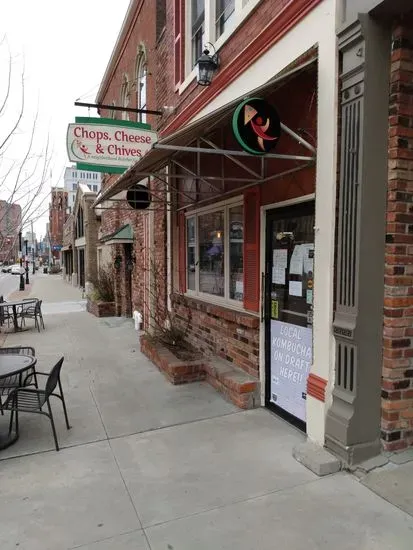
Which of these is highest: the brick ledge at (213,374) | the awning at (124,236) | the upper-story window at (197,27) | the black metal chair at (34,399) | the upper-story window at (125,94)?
the upper-story window at (125,94)

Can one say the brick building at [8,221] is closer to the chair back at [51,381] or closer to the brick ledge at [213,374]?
the brick ledge at [213,374]

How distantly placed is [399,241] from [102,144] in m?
5.04

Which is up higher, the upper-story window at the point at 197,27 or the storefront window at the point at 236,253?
the upper-story window at the point at 197,27

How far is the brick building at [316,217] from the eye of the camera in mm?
3160

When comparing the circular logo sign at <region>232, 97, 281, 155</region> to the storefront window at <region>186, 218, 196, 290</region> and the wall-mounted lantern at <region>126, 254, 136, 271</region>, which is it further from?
the wall-mounted lantern at <region>126, 254, 136, 271</region>

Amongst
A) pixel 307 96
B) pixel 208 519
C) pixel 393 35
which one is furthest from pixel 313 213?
pixel 208 519

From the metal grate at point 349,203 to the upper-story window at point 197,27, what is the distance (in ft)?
14.4

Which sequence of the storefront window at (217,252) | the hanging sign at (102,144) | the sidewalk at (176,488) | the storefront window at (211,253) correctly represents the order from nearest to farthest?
1. the sidewalk at (176,488)
2. the storefront window at (217,252)
3. the storefront window at (211,253)
4. the hanging sign at (102,144)

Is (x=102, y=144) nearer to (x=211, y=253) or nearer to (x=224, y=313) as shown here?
(x=211, y=253)

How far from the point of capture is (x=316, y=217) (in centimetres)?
364

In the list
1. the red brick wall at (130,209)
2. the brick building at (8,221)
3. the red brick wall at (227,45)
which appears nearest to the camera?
the red brick wall at (227,45)

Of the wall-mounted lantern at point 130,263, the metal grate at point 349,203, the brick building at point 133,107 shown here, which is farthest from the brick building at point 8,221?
the metal grate at point 349,203

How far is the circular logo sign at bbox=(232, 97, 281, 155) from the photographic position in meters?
3.32

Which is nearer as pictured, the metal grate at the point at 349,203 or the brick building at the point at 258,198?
the metal grate at the point at 349,203
